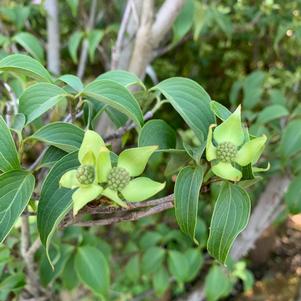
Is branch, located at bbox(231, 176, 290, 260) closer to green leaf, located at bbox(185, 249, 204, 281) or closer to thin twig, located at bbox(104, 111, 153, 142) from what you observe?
green leaf, located at bbox(185, 249, 204, 281)

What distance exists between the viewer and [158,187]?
1.36 feet

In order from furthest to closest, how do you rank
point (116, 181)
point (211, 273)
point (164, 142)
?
point (211, 273), point (164, 142), point (116, 181)

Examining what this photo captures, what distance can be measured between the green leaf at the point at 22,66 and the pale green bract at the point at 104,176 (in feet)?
0.43

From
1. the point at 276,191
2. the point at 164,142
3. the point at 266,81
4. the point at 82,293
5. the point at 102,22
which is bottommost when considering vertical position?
the point at 82,293

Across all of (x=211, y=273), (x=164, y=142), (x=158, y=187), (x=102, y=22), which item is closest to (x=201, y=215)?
(x=211, y=273)

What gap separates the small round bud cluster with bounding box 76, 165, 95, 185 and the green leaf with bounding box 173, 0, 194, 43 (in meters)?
0.61

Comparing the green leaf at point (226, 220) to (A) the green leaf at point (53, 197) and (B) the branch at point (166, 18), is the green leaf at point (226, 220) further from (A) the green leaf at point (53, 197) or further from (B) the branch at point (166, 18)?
(B) the branch at point (166, 18)

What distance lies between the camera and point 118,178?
1.35ft

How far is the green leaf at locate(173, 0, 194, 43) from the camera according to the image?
961 mm

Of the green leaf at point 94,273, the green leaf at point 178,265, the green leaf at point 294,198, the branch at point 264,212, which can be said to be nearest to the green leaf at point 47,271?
the green leaf at point 94,273

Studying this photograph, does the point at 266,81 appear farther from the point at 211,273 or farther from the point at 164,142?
the point at 164,142

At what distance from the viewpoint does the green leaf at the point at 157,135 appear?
Answer: 1.62 feet

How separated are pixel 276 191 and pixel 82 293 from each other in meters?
0.66

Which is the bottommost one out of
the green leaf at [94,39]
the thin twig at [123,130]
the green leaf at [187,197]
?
the green leaf at [94,39]
